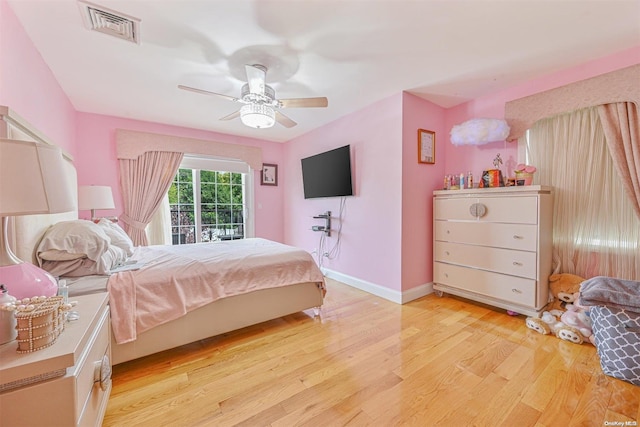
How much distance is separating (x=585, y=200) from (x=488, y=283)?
1126 mm

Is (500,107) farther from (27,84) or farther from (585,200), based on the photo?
(27,84)

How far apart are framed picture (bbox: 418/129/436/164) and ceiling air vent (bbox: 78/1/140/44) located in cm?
273

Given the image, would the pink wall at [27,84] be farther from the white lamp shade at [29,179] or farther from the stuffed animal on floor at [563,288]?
the stuffed animal on floor at [563,288]

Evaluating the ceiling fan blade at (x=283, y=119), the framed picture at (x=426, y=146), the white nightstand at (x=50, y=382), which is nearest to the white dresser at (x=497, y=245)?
the framed picture at (x=426, y=146)

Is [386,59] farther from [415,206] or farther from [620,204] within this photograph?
[620,204]

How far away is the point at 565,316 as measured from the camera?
86.4 inches

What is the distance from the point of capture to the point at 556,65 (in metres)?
2.29

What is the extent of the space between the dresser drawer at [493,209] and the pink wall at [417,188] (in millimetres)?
203

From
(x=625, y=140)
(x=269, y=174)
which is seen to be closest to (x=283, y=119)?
(x=269, y=174)

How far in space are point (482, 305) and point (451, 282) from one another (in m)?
0.36

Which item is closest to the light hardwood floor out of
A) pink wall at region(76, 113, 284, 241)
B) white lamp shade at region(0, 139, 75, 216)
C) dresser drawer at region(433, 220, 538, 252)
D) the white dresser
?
the white dresser

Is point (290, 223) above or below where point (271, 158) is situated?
below

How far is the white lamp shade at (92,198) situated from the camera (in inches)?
111

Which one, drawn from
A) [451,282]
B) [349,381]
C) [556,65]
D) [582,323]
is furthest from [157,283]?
[556,65]
